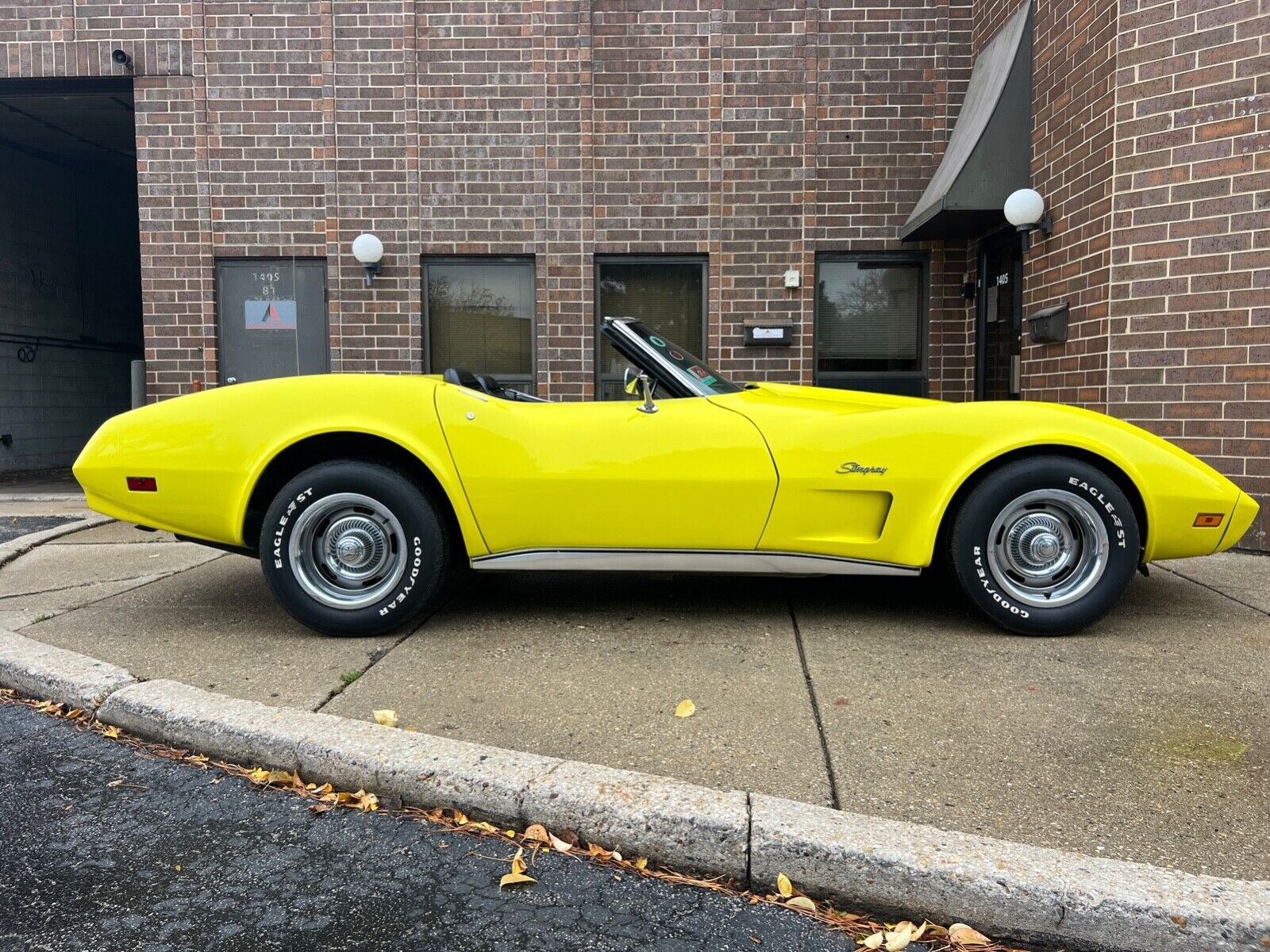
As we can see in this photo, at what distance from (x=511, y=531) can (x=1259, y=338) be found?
487cm

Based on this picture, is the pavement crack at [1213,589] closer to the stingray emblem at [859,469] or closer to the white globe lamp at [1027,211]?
the stingray emblem at [859,469]

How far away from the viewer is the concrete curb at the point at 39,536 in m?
5.59

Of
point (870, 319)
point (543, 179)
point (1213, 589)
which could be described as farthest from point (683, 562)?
point (543, 179)

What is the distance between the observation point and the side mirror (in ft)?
11.5

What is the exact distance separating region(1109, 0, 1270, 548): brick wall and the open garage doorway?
11041 mm

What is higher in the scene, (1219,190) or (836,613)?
(1219,190)

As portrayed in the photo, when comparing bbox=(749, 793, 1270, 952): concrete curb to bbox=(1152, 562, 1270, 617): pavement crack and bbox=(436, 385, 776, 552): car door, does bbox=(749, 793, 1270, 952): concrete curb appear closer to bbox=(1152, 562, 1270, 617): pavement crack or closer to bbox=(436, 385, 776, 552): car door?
bbox=(436, 385, 776, 552): car door

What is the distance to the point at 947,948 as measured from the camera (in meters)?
1.71

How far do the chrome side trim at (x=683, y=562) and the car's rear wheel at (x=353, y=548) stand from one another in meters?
0.26

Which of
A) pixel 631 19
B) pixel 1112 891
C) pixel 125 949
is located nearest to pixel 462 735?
pixel 125 949

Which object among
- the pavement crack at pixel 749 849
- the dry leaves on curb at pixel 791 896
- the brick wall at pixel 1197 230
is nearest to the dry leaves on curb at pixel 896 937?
the dry leaves on curb at pixel 791 896

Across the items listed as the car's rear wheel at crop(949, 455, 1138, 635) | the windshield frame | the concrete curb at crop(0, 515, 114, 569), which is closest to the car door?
the windshield frame

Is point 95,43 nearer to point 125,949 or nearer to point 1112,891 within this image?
point 125,949

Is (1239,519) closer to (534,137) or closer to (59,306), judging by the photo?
(534,137)
